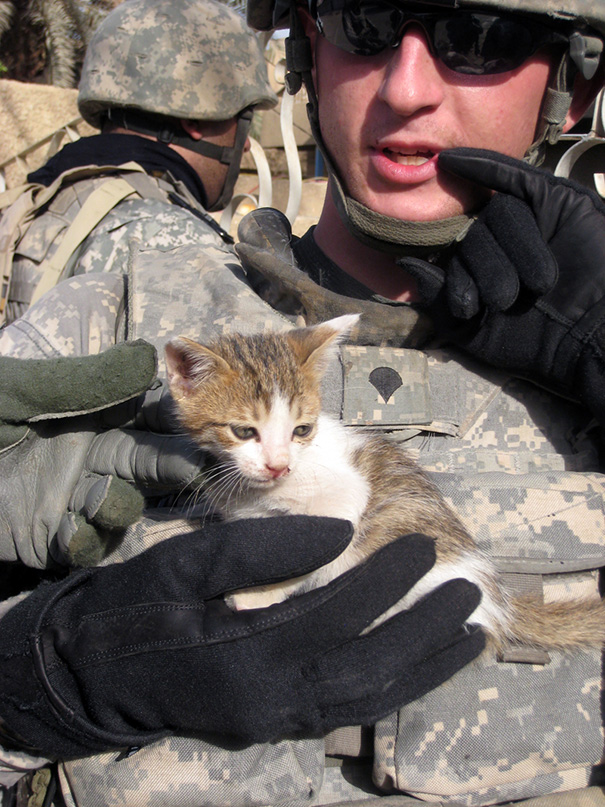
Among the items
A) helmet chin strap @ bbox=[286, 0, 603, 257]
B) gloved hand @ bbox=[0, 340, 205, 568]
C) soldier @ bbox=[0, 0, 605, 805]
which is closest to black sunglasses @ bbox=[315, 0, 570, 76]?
soldier @ bbox=[0, 0, 605, 805]

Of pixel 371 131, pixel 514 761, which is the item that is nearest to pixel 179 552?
pixel 514 761

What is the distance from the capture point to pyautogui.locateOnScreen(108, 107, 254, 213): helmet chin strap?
521 cm

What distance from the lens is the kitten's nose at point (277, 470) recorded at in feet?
6.03

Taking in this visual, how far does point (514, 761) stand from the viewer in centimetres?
161

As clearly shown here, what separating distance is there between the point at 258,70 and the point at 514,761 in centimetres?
584

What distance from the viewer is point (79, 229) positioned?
4129 mm

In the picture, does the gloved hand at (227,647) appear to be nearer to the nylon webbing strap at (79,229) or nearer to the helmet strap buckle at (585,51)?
the helmet strap buckle at (585,51)

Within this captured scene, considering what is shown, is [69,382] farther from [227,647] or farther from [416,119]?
[416,119]

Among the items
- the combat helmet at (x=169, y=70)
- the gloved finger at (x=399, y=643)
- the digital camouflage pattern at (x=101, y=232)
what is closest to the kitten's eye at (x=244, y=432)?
the gloved finger at (x=399, y=643)

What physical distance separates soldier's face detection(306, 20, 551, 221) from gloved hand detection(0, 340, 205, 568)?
1127 mm

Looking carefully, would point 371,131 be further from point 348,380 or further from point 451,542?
point 451,542

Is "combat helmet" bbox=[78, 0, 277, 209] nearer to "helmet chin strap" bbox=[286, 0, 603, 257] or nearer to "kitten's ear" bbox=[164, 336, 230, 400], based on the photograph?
"helmet chin strap" bbox=[286, 0, 603, 257]

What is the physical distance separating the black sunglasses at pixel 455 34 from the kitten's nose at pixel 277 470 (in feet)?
4.98

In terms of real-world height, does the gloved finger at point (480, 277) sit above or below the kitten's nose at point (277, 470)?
above
